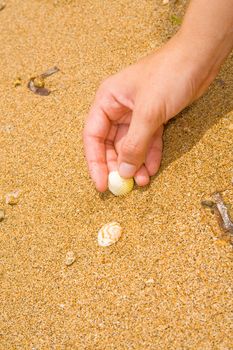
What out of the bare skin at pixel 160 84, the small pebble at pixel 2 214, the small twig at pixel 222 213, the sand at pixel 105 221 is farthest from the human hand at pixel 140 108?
the small pebble at pixel 2 214

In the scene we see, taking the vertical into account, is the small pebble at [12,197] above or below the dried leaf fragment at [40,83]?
below

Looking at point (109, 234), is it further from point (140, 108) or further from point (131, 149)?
point (140, 108)

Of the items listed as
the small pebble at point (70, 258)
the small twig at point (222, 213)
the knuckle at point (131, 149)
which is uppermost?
the knuckle at point (131, 149)

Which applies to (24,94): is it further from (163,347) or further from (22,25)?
(163,347)

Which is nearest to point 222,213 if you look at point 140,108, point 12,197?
point 140,108

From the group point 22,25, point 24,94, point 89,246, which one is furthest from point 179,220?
point 22,25

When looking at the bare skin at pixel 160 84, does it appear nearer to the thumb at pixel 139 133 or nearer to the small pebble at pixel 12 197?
the thumb at pixel 139 133

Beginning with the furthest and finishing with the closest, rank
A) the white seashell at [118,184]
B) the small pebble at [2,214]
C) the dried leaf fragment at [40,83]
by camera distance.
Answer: the dried leaf fragment at [40,83] → the small pebble at [2,214] → the white seashell at [118,184]
